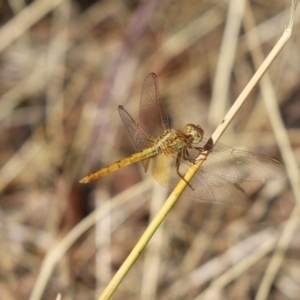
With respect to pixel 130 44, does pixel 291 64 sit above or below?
below

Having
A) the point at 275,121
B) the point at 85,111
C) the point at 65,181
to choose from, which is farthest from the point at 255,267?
the point at 85,111

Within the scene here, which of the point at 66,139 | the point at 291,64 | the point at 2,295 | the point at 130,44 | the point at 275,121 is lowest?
the point at 275,121

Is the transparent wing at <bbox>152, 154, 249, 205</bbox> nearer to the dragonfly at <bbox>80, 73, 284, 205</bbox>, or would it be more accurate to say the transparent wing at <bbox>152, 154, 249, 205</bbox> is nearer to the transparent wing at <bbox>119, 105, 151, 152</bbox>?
the dragonfly at <bbox>80, 73, 284, 205</bbox>

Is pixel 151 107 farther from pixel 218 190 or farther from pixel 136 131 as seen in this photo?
pixel 218 190

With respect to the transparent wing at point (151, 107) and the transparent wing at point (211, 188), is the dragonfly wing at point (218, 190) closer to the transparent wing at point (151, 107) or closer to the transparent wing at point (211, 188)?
the transparent wing at point (211, 188)

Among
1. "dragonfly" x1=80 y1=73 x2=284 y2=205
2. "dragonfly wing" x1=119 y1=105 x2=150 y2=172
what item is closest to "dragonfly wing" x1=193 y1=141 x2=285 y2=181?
"dragonfly" x1=80 y1=73 x2=284 y2=205

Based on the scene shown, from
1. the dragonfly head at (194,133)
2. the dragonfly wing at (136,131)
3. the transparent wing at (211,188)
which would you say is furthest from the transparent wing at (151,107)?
the transparent wing at (211,188)

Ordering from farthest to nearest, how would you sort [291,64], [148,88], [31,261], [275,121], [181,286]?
1. [291,64]
2. [31,261]
3. [181,286]
4. [275,121]
5. [148,88]

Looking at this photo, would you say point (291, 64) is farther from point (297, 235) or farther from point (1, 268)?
point (1, 268)
